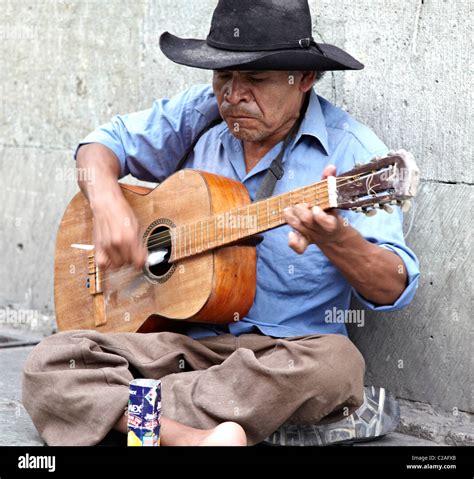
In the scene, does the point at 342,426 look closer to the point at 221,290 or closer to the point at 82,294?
the point at 221,290

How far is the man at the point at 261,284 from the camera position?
3297 mm

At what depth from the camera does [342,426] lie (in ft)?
11.7

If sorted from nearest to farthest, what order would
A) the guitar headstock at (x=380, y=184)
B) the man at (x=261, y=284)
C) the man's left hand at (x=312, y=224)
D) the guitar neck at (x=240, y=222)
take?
the guitar headstock at (x=380, y=184) → the man's left hand at (x=312, y=224) → the guitar neck at (x=240, y=222) → the man at (x=261, y=284)

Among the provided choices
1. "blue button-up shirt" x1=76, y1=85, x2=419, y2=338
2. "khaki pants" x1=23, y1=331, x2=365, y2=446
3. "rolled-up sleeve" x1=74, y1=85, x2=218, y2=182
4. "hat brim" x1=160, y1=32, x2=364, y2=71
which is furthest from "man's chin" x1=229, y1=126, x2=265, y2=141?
"khaki pants" x1=23, y1=331, x2=365, y2=446

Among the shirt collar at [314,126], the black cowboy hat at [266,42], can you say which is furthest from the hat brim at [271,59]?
A: the shirt collar at [314,126]

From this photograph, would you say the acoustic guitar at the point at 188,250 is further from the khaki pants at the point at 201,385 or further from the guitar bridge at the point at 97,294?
the khaki pants at the point at 201,385

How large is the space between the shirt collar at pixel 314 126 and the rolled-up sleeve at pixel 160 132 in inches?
19.0

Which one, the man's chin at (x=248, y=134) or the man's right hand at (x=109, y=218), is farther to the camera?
the man's right hand at (x=109, y=218)

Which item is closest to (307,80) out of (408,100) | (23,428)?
(408,100)

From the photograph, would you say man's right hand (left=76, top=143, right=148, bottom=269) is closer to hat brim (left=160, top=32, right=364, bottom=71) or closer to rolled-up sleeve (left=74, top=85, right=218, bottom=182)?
rolled-up sleeve (left=74, top=85, right=218, bottom=182)

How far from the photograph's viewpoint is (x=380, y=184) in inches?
115

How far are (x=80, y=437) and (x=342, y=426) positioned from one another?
894 mm

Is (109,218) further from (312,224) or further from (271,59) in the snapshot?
(312,224)
